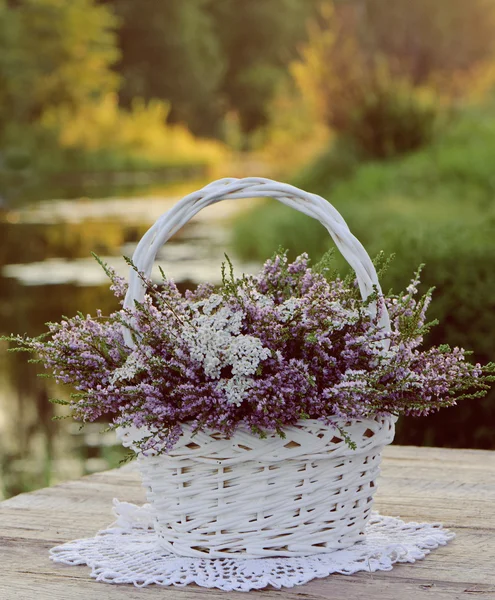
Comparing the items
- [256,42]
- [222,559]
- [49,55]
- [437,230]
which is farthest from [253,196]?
[256,42]

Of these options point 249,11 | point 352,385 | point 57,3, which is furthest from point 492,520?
point 249,11

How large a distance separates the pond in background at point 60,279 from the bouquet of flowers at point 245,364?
1.53m

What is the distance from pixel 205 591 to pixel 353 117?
8.00 metres

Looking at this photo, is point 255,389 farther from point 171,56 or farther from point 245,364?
point 171,56

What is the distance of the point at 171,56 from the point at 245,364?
29.2 meters

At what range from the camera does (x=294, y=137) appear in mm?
11648

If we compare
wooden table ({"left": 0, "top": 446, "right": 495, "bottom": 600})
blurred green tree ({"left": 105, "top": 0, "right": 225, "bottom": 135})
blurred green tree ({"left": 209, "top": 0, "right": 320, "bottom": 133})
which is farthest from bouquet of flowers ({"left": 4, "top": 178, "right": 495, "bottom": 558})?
blurred green tree ({"left": 209, "top": 0, "right": 320, "bottom": 133})

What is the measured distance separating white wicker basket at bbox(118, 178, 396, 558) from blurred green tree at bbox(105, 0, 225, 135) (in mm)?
27731

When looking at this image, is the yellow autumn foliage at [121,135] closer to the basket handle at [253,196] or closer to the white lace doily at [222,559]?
the white lace doily at [222,559]

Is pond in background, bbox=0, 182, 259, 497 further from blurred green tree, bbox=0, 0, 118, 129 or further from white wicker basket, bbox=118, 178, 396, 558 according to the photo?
blurred green tree, bbox=0, 0, 118, 129

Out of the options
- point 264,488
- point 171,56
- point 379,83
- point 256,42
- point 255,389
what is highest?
point 256,42

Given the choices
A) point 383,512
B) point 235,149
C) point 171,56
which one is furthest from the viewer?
point 235,149

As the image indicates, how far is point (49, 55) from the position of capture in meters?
22.5

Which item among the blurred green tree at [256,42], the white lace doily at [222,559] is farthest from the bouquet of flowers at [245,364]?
the blurred green tree at [256,42]
